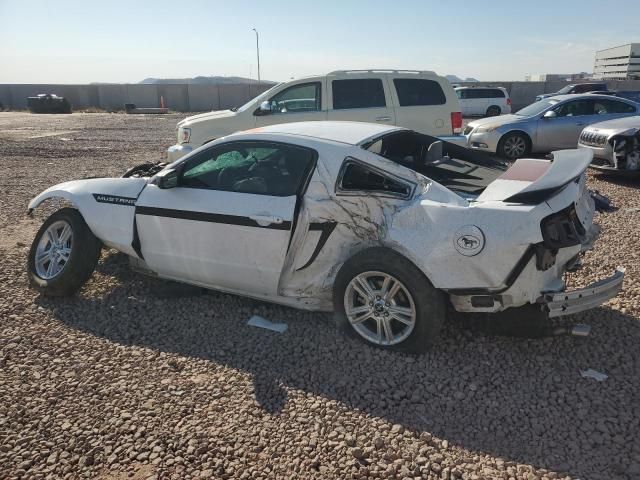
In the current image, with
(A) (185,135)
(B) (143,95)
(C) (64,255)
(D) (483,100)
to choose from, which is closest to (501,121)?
(A) (185,135)

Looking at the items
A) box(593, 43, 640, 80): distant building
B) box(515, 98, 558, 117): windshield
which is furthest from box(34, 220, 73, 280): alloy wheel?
box(593, 43, 640, 80): distant building

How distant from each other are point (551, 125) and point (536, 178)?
932 centimetres

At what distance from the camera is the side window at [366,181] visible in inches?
143

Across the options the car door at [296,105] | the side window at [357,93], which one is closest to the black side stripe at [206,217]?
the car door at [296,105]

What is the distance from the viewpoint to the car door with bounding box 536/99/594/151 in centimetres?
1193

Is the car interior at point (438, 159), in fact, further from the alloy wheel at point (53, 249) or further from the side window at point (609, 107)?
the side window at point (609, 107)

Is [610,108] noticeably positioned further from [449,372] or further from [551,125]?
[449,372]

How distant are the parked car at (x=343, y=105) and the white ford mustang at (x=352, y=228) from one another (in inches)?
167

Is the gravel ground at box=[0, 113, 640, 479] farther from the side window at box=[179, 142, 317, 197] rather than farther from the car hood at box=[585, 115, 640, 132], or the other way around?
the car hood at box=[585, 115, 640, 132]

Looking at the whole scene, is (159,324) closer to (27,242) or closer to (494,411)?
(494,411)

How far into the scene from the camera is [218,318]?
4.27 m

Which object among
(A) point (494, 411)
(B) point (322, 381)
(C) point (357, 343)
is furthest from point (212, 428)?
(A) point (494, 411)

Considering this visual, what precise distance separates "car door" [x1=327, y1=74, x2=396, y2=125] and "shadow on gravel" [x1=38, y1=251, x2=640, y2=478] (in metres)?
5.23

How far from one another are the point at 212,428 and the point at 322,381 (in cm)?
78
